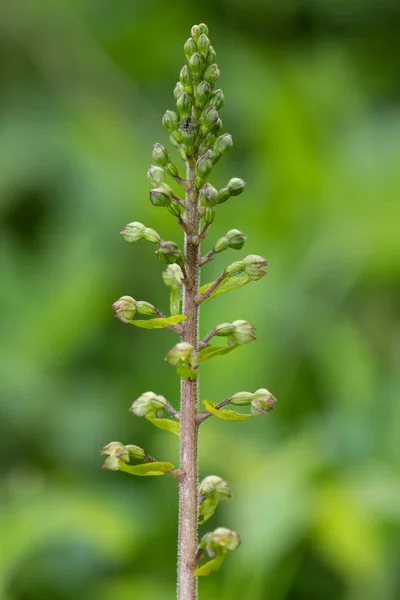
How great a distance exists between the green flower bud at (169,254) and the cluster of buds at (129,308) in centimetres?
20

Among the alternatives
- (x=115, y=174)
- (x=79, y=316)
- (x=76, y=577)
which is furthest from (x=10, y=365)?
(x=115, y=174)

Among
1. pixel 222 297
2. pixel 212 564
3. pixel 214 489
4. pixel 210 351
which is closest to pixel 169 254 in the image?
pixel 210 351

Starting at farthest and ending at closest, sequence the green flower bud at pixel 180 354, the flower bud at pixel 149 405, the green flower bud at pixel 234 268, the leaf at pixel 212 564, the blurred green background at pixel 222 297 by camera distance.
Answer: the blurred green background at pixel 222 297 < the green flower bud at pixel 234 268 < the flower bud at pixel 149 405 < the leaf at pixel 212 564 < the green flower bud at pixel 180 354

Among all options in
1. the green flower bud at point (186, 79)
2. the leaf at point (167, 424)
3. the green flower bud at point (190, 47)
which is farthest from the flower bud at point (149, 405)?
the green flower bud at point (190, 47)

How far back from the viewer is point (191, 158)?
2.14 m

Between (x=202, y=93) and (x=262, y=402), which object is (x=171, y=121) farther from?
(x=262, y=402)

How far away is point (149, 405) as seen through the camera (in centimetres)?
207

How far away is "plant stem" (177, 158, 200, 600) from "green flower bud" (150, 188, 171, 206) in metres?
0.13

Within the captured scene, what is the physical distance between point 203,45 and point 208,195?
0.45 metres

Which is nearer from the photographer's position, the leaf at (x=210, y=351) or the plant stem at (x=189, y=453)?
the plant stem at (x=189, y=453)

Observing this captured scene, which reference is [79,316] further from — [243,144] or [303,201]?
[243,144]

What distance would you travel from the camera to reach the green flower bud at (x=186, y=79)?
220 cm

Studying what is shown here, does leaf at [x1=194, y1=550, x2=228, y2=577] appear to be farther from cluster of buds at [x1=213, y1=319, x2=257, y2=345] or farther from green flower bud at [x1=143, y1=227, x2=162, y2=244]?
green flower bud at [x1=143, y1=227, x2=162, y2=244]

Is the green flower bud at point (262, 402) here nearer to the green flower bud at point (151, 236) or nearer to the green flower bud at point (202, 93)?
the green flower bud at point (151, 236)
